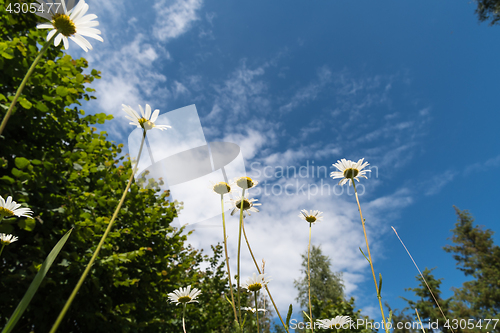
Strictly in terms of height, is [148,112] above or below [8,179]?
below

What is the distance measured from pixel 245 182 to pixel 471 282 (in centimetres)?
2381

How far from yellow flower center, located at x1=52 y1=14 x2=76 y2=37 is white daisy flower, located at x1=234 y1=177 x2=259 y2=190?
3.06 ft

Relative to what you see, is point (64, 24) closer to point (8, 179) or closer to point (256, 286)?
point (256, 286)

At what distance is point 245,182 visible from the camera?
1.40 meters

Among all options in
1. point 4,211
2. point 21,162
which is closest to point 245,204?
point 4,211

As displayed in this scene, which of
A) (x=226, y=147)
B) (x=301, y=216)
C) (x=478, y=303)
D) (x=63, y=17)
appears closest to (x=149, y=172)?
(x=226, y=147)

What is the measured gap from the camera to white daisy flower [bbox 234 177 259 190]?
1.40 metres

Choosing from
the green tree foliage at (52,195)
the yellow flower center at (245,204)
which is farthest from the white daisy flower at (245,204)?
the green tree foliage at (52,195)

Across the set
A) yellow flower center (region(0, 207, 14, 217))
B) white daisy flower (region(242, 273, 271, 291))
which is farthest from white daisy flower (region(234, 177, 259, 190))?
yellow flower center (region(0, 207, 14, 217))

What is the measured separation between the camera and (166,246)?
4.21m

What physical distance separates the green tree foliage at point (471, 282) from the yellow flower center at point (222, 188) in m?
18.9

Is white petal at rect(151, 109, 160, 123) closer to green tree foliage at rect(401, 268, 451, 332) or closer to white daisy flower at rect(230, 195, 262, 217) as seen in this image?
white daisy flower at rect(230, 195, 262, 217)

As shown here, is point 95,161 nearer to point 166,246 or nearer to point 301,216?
point 166,246

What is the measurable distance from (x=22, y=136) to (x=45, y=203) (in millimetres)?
974
